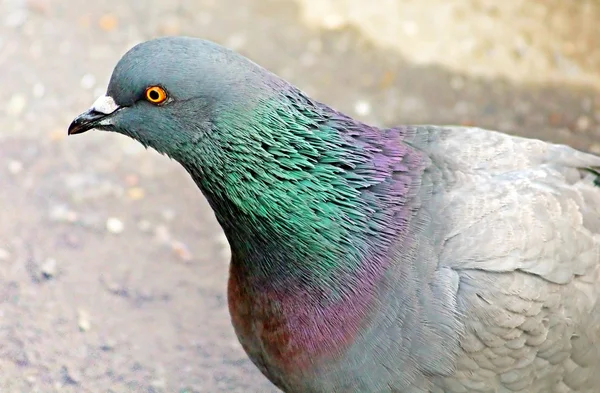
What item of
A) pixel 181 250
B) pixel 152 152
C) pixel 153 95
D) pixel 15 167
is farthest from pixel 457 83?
pixel 153 95

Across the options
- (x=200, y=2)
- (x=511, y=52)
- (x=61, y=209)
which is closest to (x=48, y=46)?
(x=200, y=2)

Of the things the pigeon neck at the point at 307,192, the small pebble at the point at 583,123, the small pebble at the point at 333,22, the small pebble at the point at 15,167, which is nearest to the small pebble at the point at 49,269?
the small pebble at the point at 15,167

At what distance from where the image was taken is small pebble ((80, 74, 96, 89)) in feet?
21.7

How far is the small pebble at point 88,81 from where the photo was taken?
6.61 meters

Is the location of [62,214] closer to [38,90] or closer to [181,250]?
[181,250]

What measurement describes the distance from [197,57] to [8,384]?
2.29 meters

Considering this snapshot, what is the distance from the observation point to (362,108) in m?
6.53

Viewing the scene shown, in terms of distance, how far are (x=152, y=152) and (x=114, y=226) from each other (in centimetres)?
81

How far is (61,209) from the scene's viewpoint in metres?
5.60

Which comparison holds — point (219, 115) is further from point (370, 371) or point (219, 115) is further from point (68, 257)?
point (68, 257)

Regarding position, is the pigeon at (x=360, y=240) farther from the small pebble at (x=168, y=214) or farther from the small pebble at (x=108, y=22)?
the small pebble at (x=108, y=22)

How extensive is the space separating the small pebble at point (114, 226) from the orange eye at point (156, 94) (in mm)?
2352

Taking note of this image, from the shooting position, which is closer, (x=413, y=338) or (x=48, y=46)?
(x=413, y=338)

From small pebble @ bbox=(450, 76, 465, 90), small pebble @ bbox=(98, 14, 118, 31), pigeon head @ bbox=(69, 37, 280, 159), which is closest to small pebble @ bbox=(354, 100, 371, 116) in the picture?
small pebble @ bbox=(450, 76, 465, 90)
